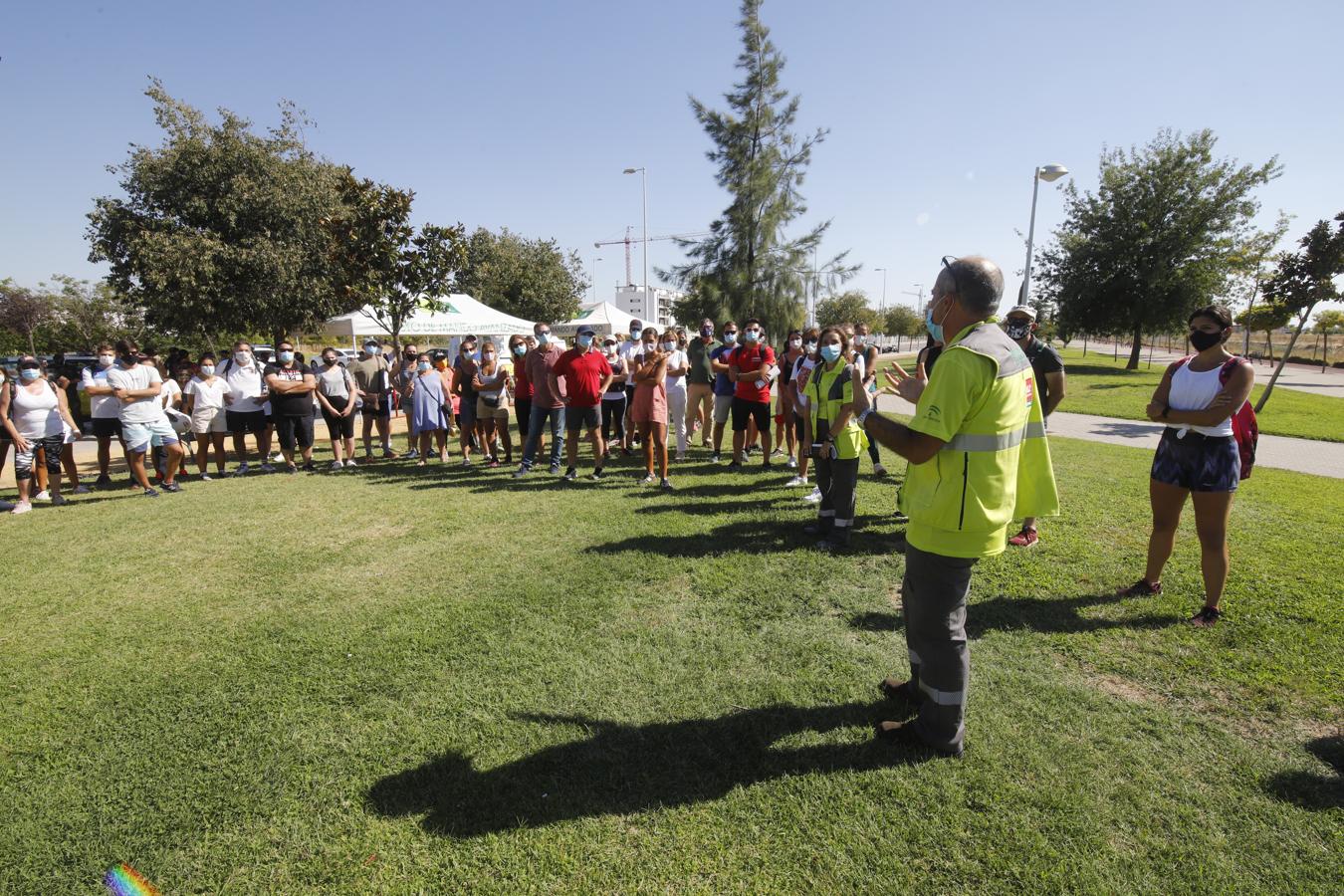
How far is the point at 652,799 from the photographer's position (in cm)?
269

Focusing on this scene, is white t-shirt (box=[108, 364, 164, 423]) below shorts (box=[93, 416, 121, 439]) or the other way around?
the other way around

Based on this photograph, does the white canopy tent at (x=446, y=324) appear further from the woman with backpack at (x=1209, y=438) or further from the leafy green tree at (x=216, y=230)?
the woman with backpack at (x=1209, y=438)

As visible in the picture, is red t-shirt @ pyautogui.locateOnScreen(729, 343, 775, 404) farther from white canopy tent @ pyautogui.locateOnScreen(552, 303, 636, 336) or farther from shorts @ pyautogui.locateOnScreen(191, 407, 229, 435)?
white canopy tent @ pyautogui.locateOnScreen(552, 303, 636, 336)

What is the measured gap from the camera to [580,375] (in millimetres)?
8102

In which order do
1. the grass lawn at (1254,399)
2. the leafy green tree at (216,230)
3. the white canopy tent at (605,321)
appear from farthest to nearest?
the white canopy tent at (605,321) → the leafy green tree at (216,230) → the grass lawn at (1254,399)

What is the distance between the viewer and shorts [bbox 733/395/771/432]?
8867mm

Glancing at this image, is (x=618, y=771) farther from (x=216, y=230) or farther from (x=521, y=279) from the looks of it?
(x=521, y=279)

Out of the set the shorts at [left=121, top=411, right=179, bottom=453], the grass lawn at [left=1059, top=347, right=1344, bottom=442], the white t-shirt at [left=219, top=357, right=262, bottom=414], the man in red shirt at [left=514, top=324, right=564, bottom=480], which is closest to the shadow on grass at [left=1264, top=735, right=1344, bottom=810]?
the man in red shirt at [left=514, top=324, right=564, bottom=480]

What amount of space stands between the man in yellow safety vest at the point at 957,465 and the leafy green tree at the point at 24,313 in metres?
54.3

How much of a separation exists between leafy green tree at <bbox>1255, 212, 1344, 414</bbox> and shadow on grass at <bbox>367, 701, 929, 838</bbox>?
1739cm

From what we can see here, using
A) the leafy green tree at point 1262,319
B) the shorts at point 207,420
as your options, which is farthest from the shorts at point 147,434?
the leafy green tree at point 1262,319

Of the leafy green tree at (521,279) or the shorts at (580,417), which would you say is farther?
the leafy green tree at (521,279)

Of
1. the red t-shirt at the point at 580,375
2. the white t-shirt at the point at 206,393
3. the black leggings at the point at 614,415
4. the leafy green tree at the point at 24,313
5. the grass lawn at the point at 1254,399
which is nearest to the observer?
the red t-shirt at the point at 580,375

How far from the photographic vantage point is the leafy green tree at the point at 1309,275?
46.3 ft
